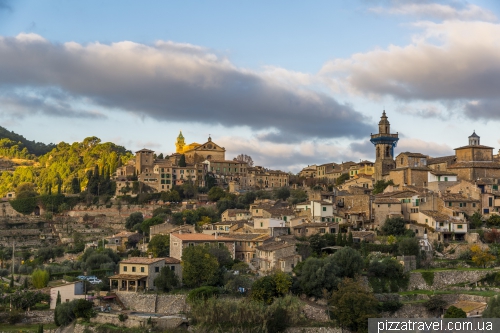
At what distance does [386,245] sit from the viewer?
4362 cm

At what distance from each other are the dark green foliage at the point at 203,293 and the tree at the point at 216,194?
3127 cm

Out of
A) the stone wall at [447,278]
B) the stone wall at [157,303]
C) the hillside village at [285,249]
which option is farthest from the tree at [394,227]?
the stone wall at [157,303]

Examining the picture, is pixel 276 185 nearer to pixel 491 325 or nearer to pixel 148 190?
pixel 148 190

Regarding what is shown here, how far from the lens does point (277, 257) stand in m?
41.6

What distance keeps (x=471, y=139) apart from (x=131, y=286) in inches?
1236

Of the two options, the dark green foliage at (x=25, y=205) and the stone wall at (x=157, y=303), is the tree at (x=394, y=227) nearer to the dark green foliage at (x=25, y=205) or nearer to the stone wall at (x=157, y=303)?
the stone wall at (x=157, y=303)

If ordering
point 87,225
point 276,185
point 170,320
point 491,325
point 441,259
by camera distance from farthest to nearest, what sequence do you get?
point 276,185, point 87,225, point 441,259, point 170,320, point 491,325

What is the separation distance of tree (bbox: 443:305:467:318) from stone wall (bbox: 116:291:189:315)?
12762 mm

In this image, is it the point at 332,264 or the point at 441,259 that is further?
the point at 441,259

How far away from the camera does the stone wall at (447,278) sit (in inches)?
1570

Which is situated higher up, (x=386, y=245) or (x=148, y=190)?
(x=148, y=190)

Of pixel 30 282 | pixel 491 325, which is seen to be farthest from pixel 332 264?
pixel 30 282

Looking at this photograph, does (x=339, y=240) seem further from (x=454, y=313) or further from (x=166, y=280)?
(x=454, y=313)

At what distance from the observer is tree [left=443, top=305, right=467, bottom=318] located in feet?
110
